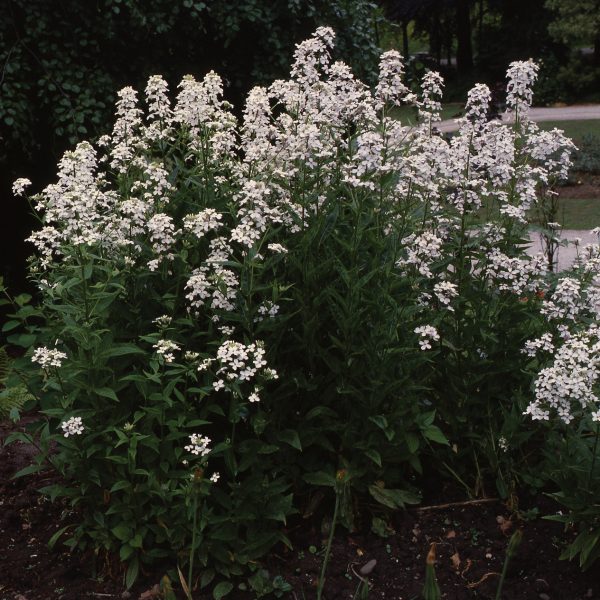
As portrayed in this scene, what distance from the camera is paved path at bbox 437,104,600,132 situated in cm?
1791

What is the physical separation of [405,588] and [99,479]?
47.2 inches

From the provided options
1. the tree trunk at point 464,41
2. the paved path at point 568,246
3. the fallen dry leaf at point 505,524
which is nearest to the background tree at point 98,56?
the paved path at point 568,246

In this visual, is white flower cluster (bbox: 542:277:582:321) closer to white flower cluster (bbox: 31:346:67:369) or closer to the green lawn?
white flower cluster (bbox: 31:346:67:369)

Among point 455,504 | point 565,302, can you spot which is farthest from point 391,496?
point 565,302

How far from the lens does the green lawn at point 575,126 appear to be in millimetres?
15634

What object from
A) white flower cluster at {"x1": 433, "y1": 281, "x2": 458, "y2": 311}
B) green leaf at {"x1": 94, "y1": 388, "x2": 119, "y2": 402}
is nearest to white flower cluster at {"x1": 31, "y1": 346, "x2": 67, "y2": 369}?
green leaf at {"x1": 94, "y1": 388, "x2": 119, "y2": 402}

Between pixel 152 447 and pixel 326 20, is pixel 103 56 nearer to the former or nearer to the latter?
pixel 326 20

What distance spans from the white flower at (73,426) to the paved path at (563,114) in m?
14.6

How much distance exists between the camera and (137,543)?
299cm

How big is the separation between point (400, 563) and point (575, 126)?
1505cm

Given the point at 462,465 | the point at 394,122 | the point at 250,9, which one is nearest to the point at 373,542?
the point at 462,465

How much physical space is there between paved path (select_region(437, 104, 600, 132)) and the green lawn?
2.01 ft

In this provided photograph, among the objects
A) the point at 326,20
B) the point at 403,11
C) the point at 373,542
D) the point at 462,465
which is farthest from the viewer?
Answer: the point at 403,11

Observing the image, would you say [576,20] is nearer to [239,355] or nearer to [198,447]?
[239,355]
